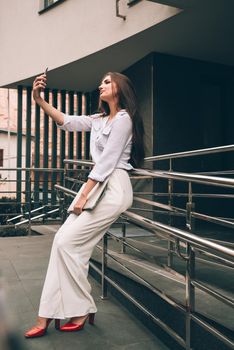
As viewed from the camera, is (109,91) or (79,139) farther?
(79,139)

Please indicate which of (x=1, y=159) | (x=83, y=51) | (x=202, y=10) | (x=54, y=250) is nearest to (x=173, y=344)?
(x=54, y=250)

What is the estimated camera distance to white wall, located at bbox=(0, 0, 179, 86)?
5.80 m

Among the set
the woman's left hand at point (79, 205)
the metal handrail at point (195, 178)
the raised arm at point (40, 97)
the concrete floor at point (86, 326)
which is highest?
the raised arm at point (40, 97)

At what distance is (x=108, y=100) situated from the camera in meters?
2.63

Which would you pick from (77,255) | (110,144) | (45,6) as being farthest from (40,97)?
(45,6)

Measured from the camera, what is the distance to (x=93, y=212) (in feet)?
8.18

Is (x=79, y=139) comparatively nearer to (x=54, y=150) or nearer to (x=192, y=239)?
(x=54, y=150)

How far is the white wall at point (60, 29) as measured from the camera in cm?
580

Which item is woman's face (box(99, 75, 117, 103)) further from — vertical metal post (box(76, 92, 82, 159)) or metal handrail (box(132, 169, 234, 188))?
vertical metal post (box(76, 92, 82, 159))

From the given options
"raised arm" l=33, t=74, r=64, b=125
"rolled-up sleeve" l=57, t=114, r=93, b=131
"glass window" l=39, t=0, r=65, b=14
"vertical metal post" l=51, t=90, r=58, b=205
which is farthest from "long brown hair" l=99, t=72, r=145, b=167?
"vertical metal post" l=51, t=90, r=58, b=205

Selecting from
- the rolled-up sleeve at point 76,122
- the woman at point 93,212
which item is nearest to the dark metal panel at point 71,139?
the rolled-up sleeve at point 76,122

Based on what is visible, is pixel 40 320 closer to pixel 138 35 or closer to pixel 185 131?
pixel 138 35

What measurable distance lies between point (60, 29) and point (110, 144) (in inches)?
241

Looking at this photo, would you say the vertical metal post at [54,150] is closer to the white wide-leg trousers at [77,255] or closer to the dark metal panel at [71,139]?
the dark metal panel at [71,139]
